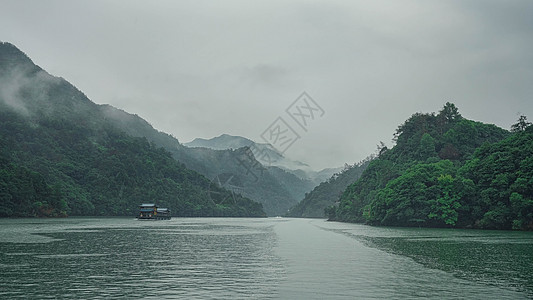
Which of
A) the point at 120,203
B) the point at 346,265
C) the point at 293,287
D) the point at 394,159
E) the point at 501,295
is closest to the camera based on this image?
the point at 501,295

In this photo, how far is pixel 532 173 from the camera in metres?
84.5

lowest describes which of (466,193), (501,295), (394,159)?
(501,295)

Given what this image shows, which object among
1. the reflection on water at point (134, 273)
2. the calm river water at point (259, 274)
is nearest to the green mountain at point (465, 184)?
the calm river water at point (259, 274)

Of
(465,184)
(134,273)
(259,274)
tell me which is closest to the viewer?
(134,273)

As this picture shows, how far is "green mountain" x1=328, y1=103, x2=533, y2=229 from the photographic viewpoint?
8700 cm

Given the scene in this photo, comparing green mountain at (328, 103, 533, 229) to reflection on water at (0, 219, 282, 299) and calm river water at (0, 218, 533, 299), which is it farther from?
reflection on water at (0, 219, 282, 299)

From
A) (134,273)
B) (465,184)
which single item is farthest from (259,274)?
(465,184)

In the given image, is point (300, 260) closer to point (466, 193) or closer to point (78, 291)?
point (78, 291)

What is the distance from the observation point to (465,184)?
99.0m

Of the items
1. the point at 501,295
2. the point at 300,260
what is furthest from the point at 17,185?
the point at 501,295

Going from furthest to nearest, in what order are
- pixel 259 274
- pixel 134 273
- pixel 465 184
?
pixel 465 184, pixel 259 274, pixel 134 273

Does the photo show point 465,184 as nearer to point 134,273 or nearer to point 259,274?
point 259,274

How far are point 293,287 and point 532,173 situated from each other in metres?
77.7

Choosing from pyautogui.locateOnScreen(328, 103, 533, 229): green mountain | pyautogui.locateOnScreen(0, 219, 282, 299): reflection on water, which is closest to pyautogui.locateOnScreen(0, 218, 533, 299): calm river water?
pyautogui.locateOnScreen(0, 219, 282, 299): reflection on water
